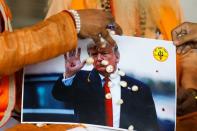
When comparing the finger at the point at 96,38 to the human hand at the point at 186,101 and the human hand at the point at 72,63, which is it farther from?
the human hand at the point at 186,101

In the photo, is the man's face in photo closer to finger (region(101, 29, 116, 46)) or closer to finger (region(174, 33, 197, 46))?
finger (region(101, 29, 116, 46))

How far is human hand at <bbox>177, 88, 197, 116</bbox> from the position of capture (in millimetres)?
1009

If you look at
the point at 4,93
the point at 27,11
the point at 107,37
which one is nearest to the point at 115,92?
the point at 107,37

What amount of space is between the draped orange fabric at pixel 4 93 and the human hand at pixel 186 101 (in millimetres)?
439

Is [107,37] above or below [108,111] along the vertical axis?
above

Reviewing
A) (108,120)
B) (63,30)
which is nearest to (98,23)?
(63,30)

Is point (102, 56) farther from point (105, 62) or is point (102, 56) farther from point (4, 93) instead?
point (4, 93)

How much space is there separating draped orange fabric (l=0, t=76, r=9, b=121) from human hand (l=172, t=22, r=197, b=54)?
1.35ft

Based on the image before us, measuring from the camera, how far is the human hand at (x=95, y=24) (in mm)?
816

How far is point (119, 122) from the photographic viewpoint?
86cm

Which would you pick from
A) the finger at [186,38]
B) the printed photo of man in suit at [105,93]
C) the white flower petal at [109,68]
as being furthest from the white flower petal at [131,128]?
the finger at [186,38]

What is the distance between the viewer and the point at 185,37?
38.7 inches

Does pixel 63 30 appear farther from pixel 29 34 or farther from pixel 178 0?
pixel 178 0

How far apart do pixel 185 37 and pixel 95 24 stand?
0.27m
